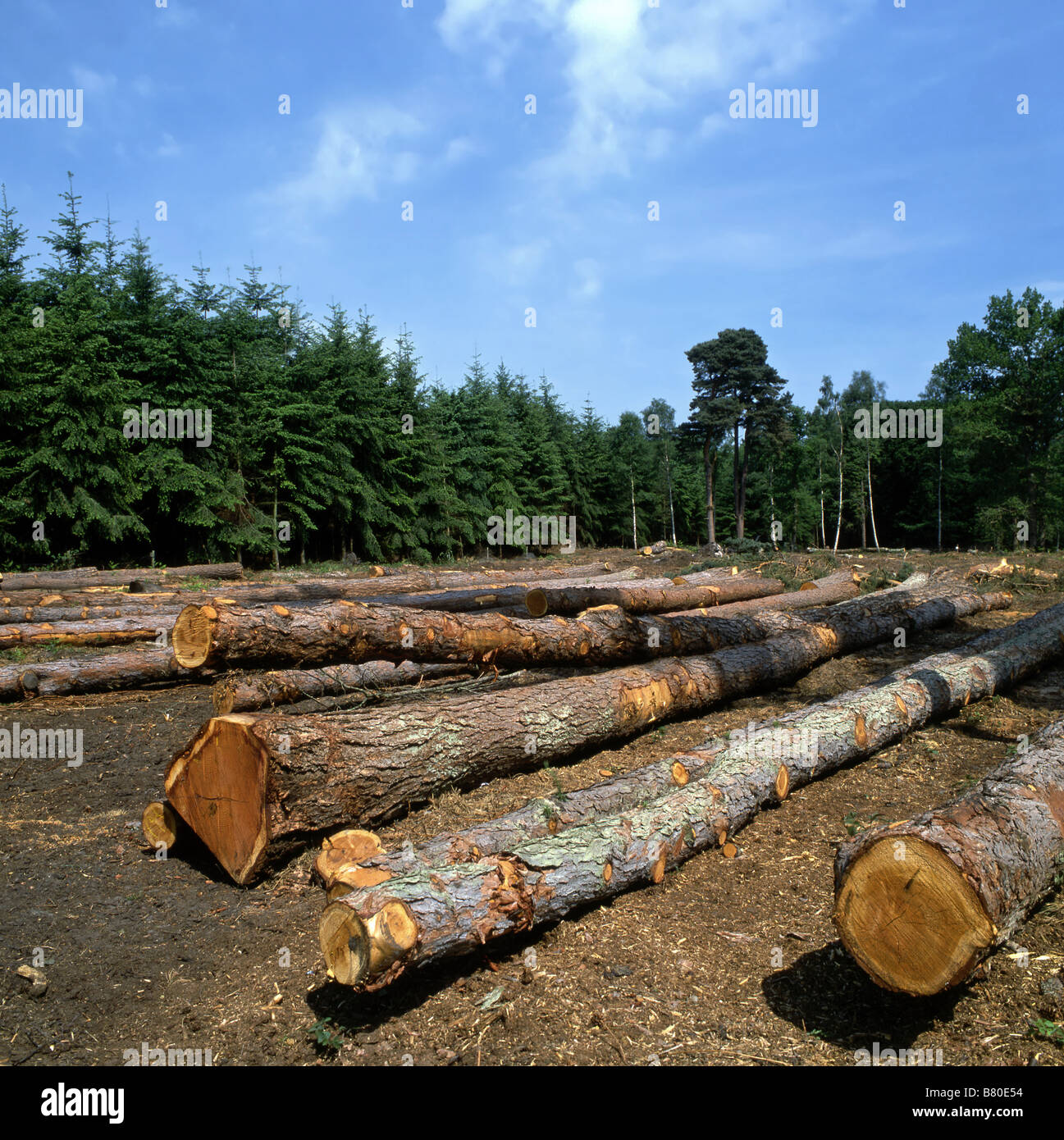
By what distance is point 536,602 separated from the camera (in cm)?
842

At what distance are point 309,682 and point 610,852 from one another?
4.28m

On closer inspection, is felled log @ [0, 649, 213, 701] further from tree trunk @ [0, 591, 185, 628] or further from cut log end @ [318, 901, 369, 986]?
cut log end @ [318, 901, 369, 986]

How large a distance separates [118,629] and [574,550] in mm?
30806

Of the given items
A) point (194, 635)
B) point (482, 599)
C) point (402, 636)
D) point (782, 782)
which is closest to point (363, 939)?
point (194, 635)

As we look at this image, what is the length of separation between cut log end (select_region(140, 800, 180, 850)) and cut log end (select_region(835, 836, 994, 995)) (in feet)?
13.4

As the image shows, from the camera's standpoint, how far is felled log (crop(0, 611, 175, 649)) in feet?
32.2

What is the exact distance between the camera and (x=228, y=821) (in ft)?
14.7

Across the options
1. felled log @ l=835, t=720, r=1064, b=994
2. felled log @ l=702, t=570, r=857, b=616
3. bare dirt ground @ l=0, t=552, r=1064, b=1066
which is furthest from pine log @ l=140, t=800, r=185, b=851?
felled log @ l=702, t=570, r=857, b=616

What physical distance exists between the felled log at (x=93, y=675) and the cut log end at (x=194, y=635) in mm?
3354

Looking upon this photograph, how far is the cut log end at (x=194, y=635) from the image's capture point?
16.6 ft

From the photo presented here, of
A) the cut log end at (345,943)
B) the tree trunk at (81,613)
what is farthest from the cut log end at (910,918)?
the tree trunk at (81,613)

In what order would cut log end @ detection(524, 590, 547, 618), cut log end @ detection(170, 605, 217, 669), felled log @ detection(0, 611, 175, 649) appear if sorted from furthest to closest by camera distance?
1. felled log @ detection(0, 611, 175, 649)
2. cut log end @ detection(524, 590, 547, 618)
3. cut log end @ detection(170, 605, 217, 669)

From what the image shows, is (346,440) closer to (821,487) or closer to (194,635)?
(194,635)

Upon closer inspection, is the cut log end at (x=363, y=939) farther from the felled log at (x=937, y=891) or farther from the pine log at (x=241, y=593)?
the pine log at (x=241, y=593)
